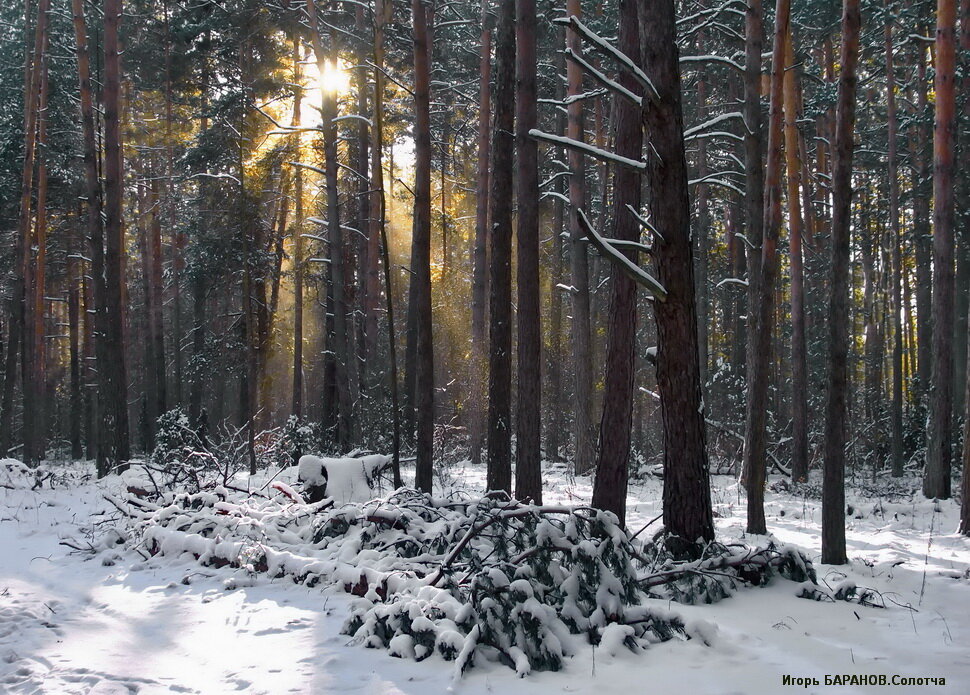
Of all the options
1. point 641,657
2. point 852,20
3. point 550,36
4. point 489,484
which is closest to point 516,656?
point 641,657

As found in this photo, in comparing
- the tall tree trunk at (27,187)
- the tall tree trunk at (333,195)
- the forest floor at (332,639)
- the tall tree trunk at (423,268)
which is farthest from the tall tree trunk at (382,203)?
the tall tree trunk at (27,187)

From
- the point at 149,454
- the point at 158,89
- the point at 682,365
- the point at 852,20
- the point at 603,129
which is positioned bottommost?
the point at 149,454

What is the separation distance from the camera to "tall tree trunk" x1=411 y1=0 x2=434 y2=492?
34.6 ft

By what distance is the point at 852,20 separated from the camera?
6941 millimetres

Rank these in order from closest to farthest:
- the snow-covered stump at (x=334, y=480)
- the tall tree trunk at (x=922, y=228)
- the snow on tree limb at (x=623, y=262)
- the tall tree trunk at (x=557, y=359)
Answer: the snow on tree limb at (x=623, y=262) < the snow-covered stump at (x=334, y=480) < the tall tree trunk at (x=922, y=228) < the tall tree trunk at (x=557, y=359)

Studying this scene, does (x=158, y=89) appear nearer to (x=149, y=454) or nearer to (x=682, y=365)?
(x=149, y=454)

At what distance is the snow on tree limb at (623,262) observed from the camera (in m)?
5.16

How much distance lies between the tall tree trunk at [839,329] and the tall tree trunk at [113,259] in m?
Answer: 11.7

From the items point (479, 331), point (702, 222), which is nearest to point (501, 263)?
point (479, 331)

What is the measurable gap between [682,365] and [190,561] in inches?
195

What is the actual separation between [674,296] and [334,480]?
483cm

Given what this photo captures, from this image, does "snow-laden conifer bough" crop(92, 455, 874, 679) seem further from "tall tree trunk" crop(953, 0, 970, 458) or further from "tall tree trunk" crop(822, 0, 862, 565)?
"tall tree trunk" crop(953, 0, 970, 458)

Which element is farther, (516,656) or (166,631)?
(166,631)

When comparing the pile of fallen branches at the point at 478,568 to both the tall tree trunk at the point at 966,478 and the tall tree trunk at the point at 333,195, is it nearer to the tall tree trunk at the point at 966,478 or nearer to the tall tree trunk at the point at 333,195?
the tall tree trunk at the point at 966,478
